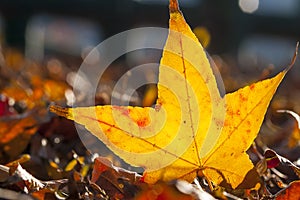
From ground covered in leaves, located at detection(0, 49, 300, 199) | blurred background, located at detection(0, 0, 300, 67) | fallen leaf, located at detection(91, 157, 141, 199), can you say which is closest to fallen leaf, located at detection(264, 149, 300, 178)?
ground covered in leaves, located at detection(0, 49, 300, 199)

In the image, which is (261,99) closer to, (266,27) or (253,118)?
(253,118)

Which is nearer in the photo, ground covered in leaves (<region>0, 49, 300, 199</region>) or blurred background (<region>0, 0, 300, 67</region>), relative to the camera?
ground covered in leaves (<region>0, 49, 300, 199</region>)

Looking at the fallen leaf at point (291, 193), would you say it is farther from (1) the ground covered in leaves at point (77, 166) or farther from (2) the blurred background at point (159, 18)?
(2) the blurred background at point (159, 18)

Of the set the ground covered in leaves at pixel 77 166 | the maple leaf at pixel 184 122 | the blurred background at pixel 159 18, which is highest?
the maple leaf at pixel 184 122

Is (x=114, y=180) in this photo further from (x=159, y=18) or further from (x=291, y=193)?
(x=159, y=18)

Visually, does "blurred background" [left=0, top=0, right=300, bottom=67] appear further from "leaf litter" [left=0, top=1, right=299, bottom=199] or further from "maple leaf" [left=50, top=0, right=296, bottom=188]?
"maple leaf" [left=50, top=0, right=296, bottom=188]

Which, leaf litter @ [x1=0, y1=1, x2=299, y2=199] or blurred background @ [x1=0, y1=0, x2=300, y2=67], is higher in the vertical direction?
leaf litter @ [x1=0, y1=1, x2=299, y2=199]

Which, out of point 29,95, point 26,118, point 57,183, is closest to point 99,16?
point 29,95

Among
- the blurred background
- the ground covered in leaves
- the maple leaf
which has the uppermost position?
the maple leaf

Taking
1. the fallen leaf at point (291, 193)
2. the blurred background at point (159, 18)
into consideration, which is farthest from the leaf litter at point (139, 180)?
the blurred background at point (159, 18)
